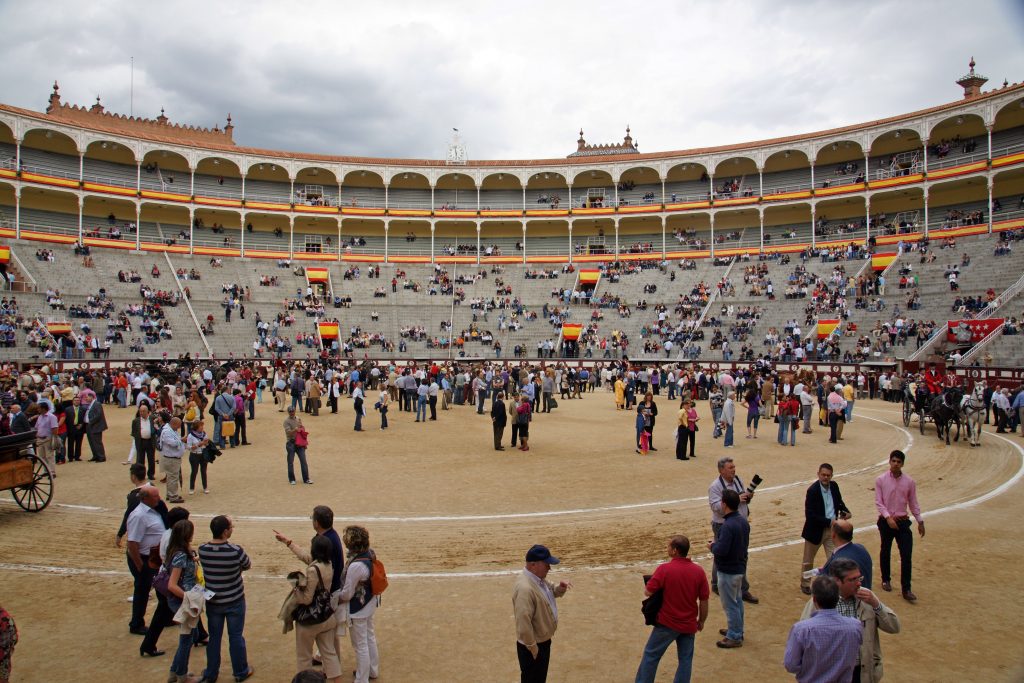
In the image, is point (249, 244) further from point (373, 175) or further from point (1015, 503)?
point (1015, 503)

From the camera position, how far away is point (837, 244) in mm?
49094

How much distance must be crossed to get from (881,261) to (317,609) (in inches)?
1866

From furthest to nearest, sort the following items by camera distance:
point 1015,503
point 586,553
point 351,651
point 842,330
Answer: point 842,330
point 1015,503
point 586,553
point 351,651

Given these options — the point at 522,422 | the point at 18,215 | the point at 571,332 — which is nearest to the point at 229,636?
the point at 522,422

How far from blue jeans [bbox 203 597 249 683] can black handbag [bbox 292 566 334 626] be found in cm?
Result: 91

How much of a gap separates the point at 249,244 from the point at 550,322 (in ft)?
94.9

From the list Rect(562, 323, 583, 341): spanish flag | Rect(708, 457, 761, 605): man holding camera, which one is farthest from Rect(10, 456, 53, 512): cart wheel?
Rect(562, 323, 583, 341): spanish flag

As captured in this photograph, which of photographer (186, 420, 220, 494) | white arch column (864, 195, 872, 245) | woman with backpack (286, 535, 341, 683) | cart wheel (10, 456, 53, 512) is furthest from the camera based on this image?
white arch column (864, 195, 872, 245)

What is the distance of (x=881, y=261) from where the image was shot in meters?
43.5

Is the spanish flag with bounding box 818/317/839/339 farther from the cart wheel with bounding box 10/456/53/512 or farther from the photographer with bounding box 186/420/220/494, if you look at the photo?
the cart wheel with bounding box 10/456/53/512

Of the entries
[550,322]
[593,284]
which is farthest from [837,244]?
[550,322]

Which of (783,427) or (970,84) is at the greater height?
(970,84)

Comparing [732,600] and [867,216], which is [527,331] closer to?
[867,216]

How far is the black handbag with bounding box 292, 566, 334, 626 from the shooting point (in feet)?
16.3
